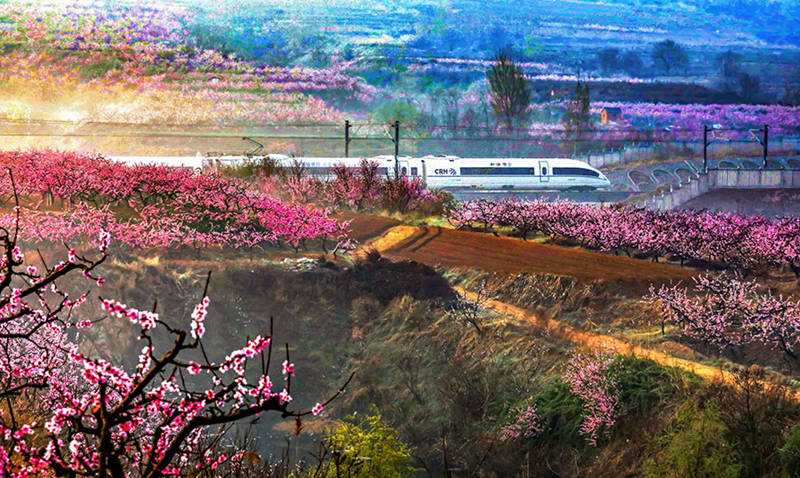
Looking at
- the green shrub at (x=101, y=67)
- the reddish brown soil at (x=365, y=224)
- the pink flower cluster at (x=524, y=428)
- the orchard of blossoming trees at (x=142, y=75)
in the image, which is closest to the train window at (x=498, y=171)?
the reddish brown soil at (x=365, y=224)

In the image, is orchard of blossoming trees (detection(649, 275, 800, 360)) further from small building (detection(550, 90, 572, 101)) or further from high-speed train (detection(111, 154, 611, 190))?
small building (detection(550, 90, 572, 101))

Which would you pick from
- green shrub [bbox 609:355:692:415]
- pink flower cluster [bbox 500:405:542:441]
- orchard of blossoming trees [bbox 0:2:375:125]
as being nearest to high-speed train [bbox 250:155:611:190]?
orchard of blossoming trees [bbox 0:2:375:125]

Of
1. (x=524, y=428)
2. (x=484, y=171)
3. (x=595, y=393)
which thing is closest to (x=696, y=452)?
(x=595, y=393)

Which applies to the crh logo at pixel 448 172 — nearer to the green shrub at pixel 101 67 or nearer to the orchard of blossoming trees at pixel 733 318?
the green shrub at pixel 101 67

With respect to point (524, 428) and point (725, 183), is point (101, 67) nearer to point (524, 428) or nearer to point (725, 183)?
point (725, 183)

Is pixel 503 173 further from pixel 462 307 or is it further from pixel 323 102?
pixel 462 307

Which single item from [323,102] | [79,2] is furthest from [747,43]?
[79,2]
